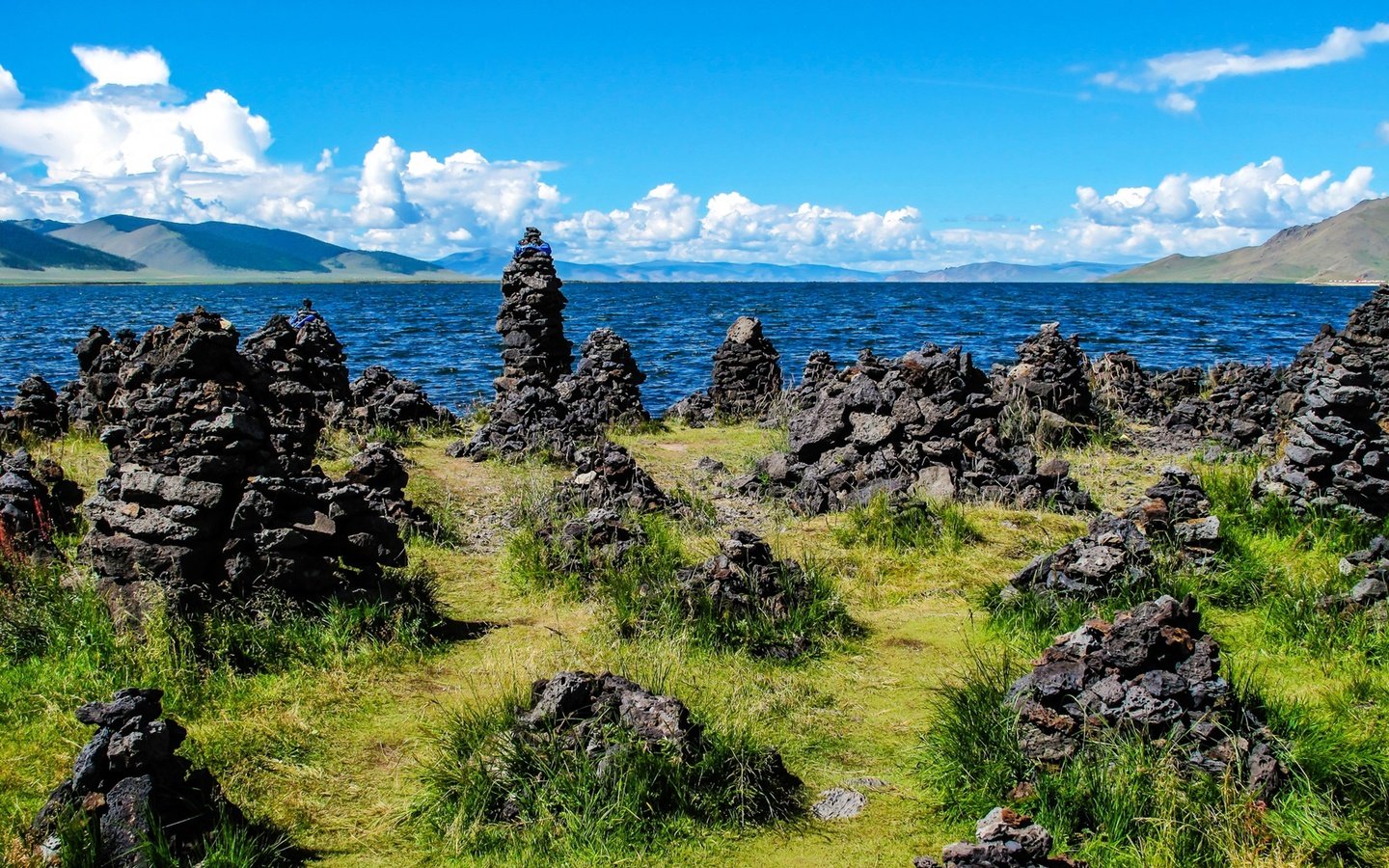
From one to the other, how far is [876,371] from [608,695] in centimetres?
1190

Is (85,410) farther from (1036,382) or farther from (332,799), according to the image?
(1036,382)

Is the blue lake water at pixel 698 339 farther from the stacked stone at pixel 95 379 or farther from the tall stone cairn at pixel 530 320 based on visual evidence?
the stacked stone at pixel 95 379

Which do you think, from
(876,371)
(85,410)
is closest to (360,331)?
(85,410)

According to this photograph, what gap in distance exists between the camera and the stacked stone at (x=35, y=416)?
18.2 meters

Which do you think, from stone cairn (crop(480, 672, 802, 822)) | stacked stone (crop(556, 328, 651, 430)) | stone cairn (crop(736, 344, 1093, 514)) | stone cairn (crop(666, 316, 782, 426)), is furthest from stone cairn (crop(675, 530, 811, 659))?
stone cairn (crop(666, 316, 782, 426))

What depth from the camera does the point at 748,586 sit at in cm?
923

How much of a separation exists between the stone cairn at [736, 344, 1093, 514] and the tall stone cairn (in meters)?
8.21

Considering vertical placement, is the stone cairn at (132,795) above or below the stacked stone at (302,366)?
below

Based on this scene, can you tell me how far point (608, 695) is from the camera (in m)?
6.72

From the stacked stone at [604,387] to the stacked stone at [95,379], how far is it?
8.17m

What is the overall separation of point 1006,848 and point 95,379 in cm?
1981

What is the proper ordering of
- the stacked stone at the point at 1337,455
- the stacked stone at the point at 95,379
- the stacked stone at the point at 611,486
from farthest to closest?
the stacked stone at the point at 95,379, the stacked stone at the point at 611,486, the stacked stone at the point at 1337,455

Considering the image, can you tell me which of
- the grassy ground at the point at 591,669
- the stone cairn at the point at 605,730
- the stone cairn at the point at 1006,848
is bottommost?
the grassy ground at the point at 591,669

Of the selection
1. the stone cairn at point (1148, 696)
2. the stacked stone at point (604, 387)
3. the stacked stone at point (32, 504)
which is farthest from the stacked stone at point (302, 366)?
the stone cairn at point (1148, 696)
